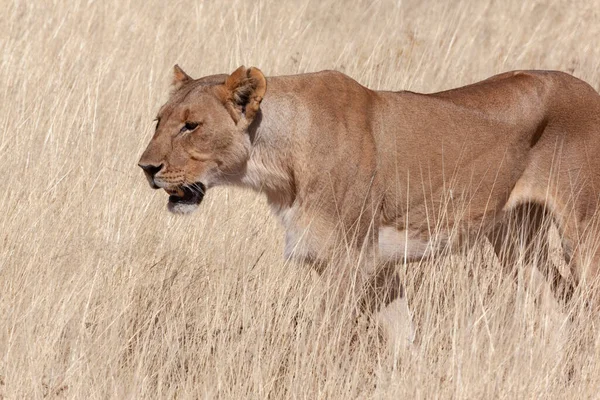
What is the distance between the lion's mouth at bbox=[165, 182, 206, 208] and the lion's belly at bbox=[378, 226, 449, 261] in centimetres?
85

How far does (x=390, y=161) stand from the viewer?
4.98m

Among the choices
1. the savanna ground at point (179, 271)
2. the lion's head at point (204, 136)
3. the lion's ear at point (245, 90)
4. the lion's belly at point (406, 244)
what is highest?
the lion's ear at point (245, 90)

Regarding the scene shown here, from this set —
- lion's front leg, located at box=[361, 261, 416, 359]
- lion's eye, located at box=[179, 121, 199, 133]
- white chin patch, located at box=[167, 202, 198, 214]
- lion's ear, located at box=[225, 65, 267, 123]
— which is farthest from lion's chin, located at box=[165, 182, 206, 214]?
lion's front leg, located at box=[361, 261, 416, 359]

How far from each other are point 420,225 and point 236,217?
108 centimetres

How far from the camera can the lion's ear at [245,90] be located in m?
4.61

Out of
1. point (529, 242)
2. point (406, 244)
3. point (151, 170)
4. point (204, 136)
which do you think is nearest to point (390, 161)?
point (406, 244)

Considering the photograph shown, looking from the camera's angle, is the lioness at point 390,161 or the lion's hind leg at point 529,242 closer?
the lioness at point 390,161

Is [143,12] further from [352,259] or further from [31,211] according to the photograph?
[352,259]

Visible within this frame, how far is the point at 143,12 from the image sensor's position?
334 inches

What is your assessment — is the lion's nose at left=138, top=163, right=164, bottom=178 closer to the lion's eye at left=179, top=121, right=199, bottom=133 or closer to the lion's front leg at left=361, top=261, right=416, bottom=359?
the lion's eye at left=179, top=121, right=199, bottom=133

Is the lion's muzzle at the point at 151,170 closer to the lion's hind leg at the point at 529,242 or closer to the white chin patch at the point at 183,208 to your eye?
the white chin patch at the point at 183,208

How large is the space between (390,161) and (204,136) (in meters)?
0.88

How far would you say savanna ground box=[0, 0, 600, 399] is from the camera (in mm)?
4195

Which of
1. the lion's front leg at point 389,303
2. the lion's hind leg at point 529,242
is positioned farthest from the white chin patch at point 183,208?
the lion's hind leg at point 529,242
